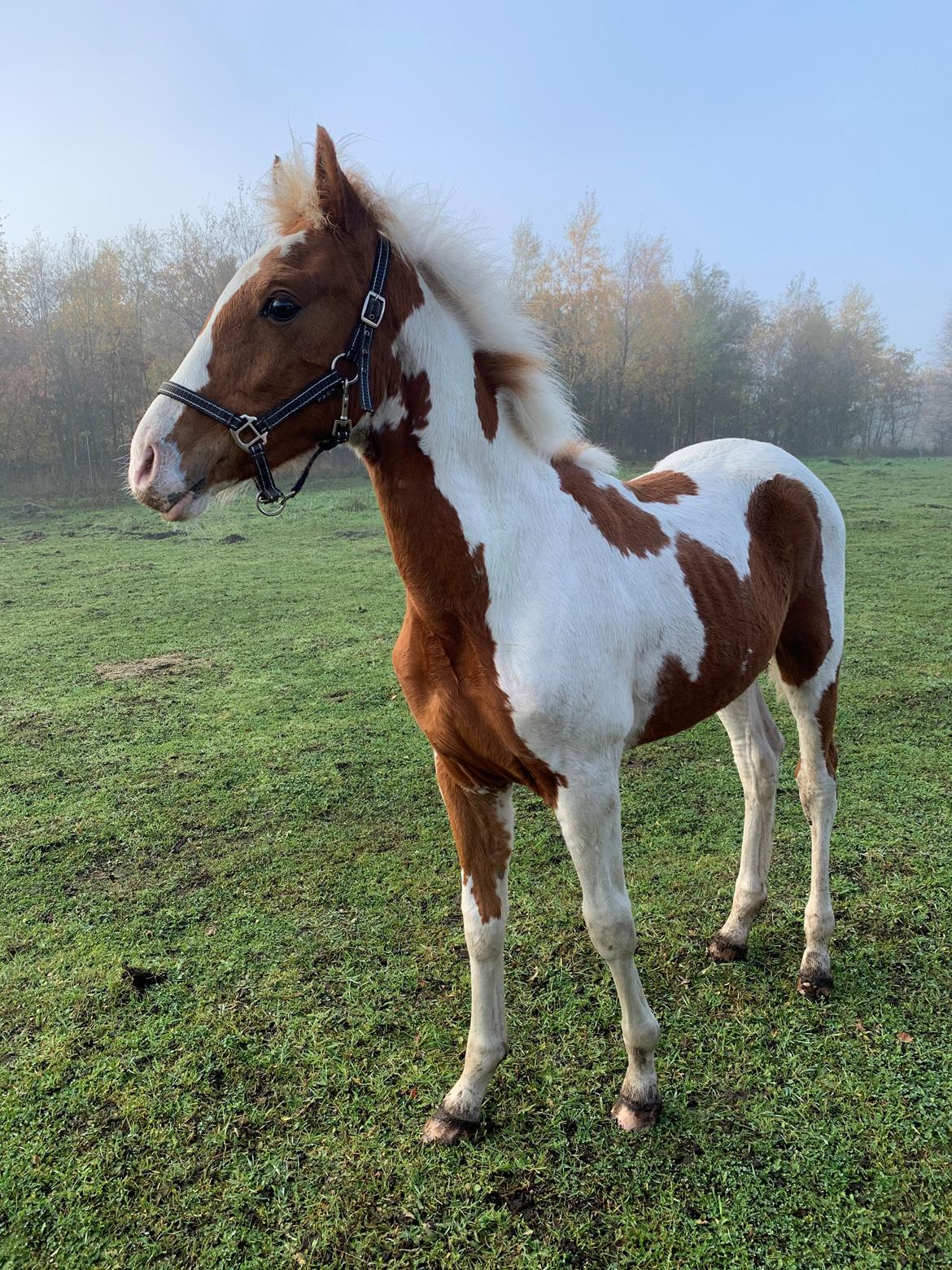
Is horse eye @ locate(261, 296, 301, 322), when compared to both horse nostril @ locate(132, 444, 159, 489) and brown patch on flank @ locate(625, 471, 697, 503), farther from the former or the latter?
brown patch on flank @ locate(625, 471, 697, 503)

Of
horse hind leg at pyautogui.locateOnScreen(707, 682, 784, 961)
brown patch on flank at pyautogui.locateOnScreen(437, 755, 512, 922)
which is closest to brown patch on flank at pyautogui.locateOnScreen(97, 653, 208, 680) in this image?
brown patch on flank at pyautogui.locateOnScreen(437, 755, 512, 922)

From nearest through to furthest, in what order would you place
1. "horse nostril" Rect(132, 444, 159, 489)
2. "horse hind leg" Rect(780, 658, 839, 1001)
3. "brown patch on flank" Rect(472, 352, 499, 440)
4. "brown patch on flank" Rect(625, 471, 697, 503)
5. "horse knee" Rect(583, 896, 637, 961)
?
"horse nostril" Rect(132, 444, 159, 489) < "brown patch on flank" Rect(472, 352, 499, 440) < "horse knee" Rect(583, 896, 637, 961) < "brown patch on flank" Rect(625, 471, 697, 503) < "horse hind leg" Rect(780, 658, 839, 1001)

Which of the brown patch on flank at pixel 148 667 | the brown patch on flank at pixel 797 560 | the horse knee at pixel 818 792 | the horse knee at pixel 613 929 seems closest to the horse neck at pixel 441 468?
the horse knee at pixel 613 929

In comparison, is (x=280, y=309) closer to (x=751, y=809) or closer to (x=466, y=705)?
(x=466, y=705)

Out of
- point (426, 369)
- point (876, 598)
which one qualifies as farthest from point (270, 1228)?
point (876, 598)

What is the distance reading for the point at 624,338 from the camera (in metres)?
22.3

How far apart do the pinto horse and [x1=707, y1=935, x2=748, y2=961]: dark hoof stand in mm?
630

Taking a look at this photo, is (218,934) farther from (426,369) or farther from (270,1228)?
(426,369)

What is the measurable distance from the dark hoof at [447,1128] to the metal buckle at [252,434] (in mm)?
1621

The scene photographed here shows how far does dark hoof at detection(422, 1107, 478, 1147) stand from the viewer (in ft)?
5.72

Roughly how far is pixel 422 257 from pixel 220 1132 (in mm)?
2058

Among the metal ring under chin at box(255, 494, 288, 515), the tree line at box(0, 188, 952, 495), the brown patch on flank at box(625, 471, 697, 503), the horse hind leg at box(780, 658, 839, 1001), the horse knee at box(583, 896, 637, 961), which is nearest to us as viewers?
the metal ring under chin at box(255, 494, 288, 515)

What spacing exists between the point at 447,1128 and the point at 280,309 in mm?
1863

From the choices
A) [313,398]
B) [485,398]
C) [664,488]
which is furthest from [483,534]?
[664,488]
